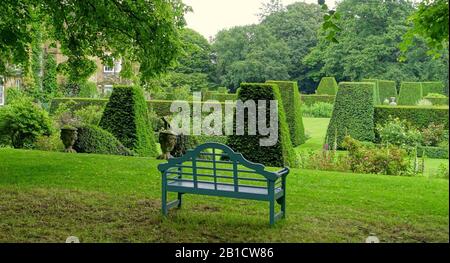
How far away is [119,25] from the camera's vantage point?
8.42m

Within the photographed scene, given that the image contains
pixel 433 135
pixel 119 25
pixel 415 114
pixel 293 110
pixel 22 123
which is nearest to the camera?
pixel 119 25

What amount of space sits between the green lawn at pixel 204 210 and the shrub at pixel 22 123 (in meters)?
4.89

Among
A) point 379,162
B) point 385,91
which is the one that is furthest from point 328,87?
point 379,162

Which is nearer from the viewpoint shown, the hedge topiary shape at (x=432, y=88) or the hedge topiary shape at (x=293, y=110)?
the hedge topiary shape at (x=293, y=110)

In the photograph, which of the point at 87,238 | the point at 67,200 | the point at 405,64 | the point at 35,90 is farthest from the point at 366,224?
the point at 405,64

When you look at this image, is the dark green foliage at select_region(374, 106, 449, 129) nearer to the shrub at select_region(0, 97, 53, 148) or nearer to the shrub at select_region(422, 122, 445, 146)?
the shrub at select_region(422, 122, 445, 146)

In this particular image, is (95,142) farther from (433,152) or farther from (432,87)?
(432,87)

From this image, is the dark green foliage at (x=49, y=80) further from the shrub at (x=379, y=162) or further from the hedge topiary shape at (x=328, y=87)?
the shrub at (x=379, y=162)

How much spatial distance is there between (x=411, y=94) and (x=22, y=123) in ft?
77.7

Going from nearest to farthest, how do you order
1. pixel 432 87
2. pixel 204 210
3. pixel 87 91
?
pixel 204 210
pixel 87 91
pixel 432 87

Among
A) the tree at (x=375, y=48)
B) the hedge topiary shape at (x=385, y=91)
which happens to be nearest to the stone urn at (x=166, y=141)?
the hedge topiary shape at (x=385, y=91)

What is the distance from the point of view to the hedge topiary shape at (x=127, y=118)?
1387 centimetres
